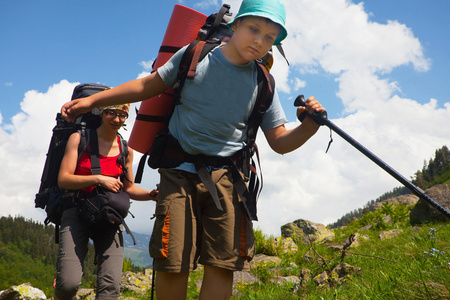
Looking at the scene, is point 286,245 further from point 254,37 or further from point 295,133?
point 254,37

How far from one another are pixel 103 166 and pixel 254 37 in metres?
2.38

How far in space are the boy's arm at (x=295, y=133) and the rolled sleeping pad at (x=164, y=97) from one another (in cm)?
89

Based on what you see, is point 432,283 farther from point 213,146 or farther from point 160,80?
point 160,80

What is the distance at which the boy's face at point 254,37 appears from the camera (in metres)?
2.93

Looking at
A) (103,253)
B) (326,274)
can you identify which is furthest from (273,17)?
(326,274)

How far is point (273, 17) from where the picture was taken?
2.92m

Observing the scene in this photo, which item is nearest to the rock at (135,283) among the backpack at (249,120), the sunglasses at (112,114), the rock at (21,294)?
the rock at (21,294)

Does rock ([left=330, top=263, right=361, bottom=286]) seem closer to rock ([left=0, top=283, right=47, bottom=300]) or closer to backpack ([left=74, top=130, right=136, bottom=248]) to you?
backpack ([left=74, top=130, right=136, bottom=248])

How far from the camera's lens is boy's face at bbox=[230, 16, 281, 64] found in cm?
293

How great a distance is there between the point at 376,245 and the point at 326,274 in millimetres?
3882

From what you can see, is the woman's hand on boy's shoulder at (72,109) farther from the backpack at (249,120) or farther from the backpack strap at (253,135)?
the backpack strap at (253,135)

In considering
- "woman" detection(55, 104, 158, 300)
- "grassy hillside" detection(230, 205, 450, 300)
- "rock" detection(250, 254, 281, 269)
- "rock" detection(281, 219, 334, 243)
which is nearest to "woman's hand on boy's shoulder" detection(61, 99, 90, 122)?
"woman" detection(55, 104, 158, 300)

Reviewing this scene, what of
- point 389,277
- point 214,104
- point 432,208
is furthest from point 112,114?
point 432,208

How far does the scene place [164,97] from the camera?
3.64 m
